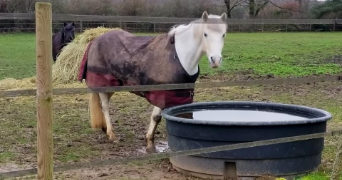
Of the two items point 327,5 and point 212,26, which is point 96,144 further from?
point 327,5

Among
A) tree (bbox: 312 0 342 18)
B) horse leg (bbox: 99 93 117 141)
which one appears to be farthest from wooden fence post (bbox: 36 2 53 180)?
tree (bbox: 312 0 342 18)

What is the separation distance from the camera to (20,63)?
45.5 feet

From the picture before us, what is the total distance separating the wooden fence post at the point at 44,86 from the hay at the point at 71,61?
7643 mm

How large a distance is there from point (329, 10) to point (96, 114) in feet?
106

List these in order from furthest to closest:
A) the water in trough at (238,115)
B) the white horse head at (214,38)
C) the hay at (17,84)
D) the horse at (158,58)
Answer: the hay at (17,84) → the water in trough at (238,115) → the horse at (158,58) → the white horse head at (214,38)

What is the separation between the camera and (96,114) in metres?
5.94

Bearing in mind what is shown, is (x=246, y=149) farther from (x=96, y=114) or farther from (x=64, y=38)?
(x=64, y=38)

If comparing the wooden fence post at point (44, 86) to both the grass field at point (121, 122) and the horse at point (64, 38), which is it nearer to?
the grass field at point (121, 122)

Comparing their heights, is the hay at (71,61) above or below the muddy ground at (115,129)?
above

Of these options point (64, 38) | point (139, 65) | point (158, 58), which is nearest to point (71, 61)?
point (64, 38)

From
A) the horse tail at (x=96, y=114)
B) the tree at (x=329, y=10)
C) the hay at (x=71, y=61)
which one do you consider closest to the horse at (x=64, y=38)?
the hay at (x=71, y=61)

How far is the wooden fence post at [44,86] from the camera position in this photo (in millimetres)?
2514

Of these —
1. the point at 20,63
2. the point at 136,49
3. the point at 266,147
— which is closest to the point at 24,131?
the point at 136,49

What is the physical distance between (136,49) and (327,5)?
1316 inches
